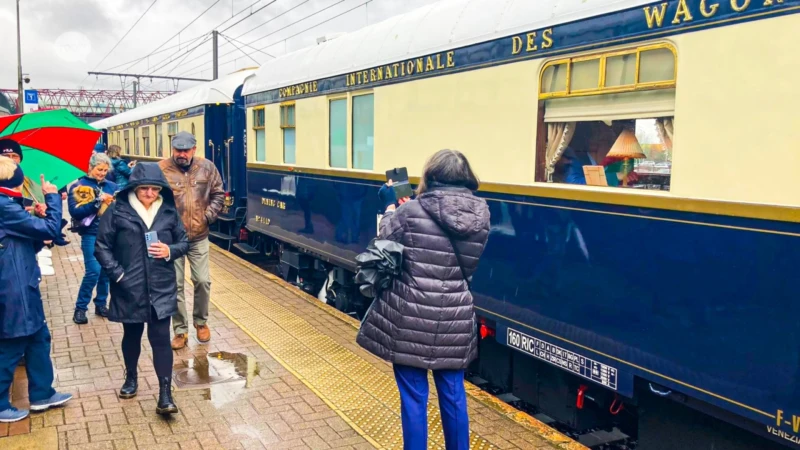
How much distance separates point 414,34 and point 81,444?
4.05 meters

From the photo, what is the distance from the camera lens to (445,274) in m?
3.44

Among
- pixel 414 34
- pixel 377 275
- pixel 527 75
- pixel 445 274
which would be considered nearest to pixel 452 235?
pixel 445 274

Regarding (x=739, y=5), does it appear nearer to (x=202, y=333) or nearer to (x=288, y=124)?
(x=202, y=333)

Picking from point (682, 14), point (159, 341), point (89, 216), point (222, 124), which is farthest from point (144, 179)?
point (222, 124)

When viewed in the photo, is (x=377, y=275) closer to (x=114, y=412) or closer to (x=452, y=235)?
(x=452, y=235)

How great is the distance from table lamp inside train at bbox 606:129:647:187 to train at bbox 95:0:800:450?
0.4 inches

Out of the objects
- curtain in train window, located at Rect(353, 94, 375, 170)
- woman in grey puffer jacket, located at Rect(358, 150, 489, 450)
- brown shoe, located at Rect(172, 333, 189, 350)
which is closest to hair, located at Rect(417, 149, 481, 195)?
woman in grey puffer jacket, located at Rect(358, 150, 489, 450)

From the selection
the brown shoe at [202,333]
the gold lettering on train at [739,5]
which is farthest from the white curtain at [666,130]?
the brown shoe at [202,333]

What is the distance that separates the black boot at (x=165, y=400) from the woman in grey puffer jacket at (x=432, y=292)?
5.86 ft

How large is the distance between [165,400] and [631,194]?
10.4 feet

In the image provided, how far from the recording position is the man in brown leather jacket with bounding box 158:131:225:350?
612 centimetres

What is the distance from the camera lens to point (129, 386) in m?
4.95

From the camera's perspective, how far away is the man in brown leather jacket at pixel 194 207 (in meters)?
6.12

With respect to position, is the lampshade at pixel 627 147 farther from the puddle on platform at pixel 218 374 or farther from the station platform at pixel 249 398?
the puddle on platform at pixel 218 374
